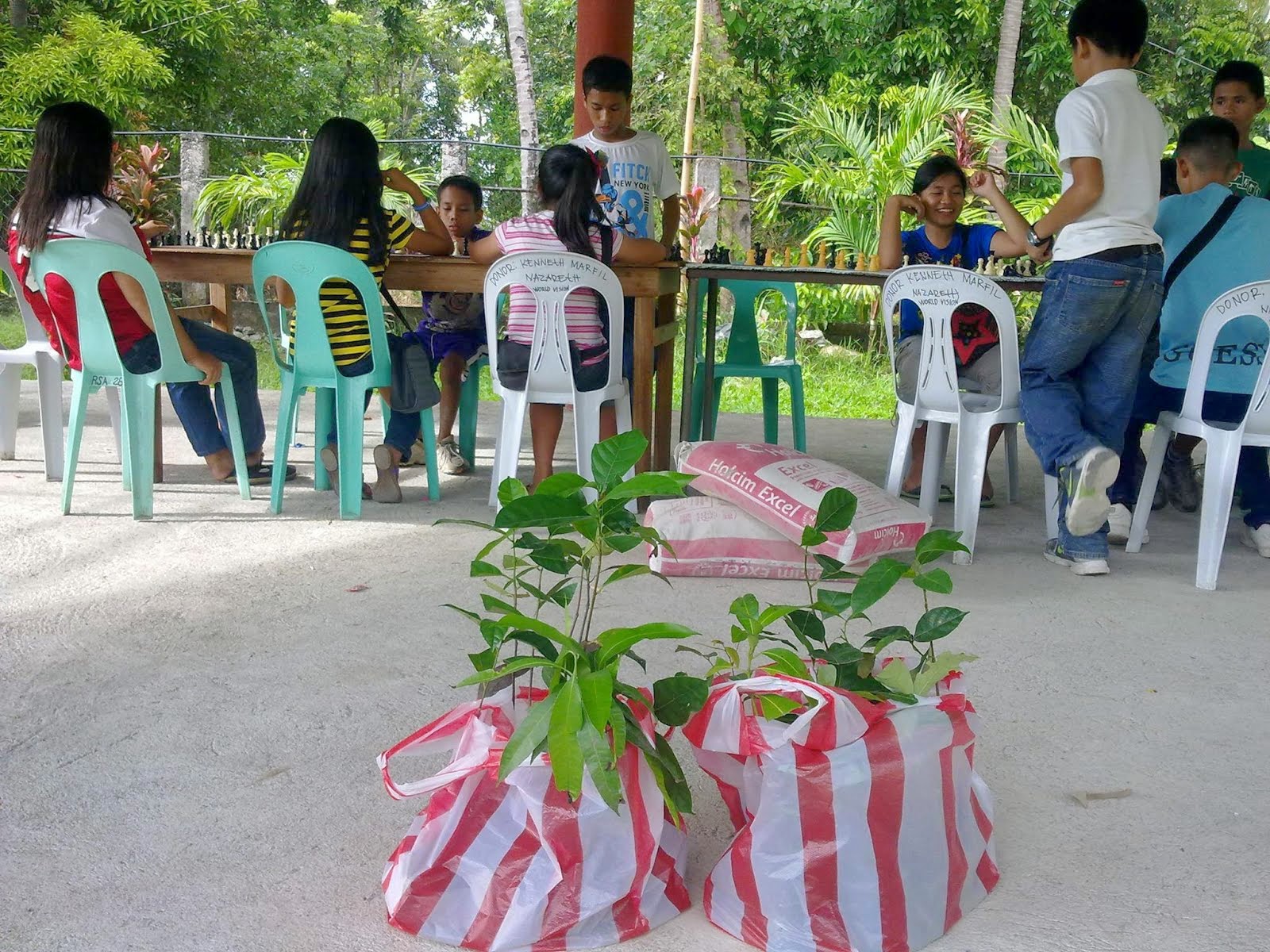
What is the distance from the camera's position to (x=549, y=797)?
5.21 ft

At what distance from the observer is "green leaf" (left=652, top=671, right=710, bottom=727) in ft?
5.48

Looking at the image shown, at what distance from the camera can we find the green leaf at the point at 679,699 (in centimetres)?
167

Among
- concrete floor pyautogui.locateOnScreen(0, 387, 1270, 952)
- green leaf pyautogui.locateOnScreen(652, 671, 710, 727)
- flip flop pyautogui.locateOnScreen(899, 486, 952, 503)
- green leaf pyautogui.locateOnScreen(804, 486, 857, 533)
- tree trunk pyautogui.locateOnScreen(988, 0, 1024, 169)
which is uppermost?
tree trunk pyautogui.locateOnScreen(988, 0, 1024, 169)

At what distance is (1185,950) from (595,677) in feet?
3.01

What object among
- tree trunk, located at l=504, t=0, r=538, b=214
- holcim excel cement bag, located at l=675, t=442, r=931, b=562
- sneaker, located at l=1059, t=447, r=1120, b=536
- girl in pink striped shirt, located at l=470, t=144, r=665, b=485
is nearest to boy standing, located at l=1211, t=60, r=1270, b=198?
sneaker, located at l=1059, t=447, r=1120, b=536

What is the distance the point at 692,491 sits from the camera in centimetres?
407

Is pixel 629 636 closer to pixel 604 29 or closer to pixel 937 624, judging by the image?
pixel 937 624

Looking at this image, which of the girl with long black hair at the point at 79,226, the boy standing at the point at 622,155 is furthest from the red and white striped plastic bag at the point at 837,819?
the boy standing at the point at 622,155

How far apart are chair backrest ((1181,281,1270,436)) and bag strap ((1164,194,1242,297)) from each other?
1.19 feet

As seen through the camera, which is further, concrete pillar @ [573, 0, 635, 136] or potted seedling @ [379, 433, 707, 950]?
concrete pillar @ [573, 0, 635, 136]

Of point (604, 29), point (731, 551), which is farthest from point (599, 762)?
point (604, 29)

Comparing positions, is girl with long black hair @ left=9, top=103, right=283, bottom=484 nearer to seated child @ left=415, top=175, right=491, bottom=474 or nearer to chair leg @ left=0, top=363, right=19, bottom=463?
chair leg @ left=0, top=363, right=19, bottom=463

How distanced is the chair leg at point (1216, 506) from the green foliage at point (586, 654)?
7.97 feet

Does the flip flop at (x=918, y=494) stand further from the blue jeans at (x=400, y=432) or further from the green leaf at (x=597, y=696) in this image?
the green leaf at (x=597, y=696)
